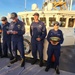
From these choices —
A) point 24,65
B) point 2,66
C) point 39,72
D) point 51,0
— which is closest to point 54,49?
point 39,72

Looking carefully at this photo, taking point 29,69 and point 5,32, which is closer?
point 29,69

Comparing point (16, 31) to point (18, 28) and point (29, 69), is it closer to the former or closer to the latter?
point (18, 28)

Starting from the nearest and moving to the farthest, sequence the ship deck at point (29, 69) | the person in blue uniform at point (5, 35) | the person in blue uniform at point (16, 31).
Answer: the ship deck at point (29, 69), the person in blue uniform at point (16, 31), the person in blue uniform at point (5, 35)

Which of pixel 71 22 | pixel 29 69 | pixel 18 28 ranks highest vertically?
pixel 71 22

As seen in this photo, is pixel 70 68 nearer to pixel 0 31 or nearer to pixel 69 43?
pixel 0 31

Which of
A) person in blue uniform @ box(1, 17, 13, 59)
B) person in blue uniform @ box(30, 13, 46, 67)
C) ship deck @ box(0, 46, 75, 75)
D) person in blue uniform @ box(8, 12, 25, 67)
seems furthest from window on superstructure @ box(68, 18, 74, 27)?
person in blue uniform @ box(8, 12, 25, 67)

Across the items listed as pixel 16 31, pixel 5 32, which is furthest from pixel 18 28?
pixel 5 32

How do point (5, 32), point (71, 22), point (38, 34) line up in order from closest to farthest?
point (38, 34), point (5, 32), point (71, 22)

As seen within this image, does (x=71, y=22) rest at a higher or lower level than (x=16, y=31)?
higher

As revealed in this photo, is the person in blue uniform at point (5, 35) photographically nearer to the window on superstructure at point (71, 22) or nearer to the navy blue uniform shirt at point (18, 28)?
the navy blue uniform shirt at point (18, 28)

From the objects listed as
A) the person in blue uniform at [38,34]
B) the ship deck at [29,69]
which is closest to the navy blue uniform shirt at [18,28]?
the person in blue uniform at [38,34]

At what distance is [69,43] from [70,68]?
457 cm

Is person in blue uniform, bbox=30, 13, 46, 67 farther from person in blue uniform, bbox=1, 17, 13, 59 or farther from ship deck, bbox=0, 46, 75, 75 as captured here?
person in blue uniform, bbox=1, 17, 13, 59

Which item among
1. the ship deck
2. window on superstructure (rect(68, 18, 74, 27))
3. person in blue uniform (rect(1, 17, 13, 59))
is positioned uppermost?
window on superstructure (rect(68, 18, 74, 27))
